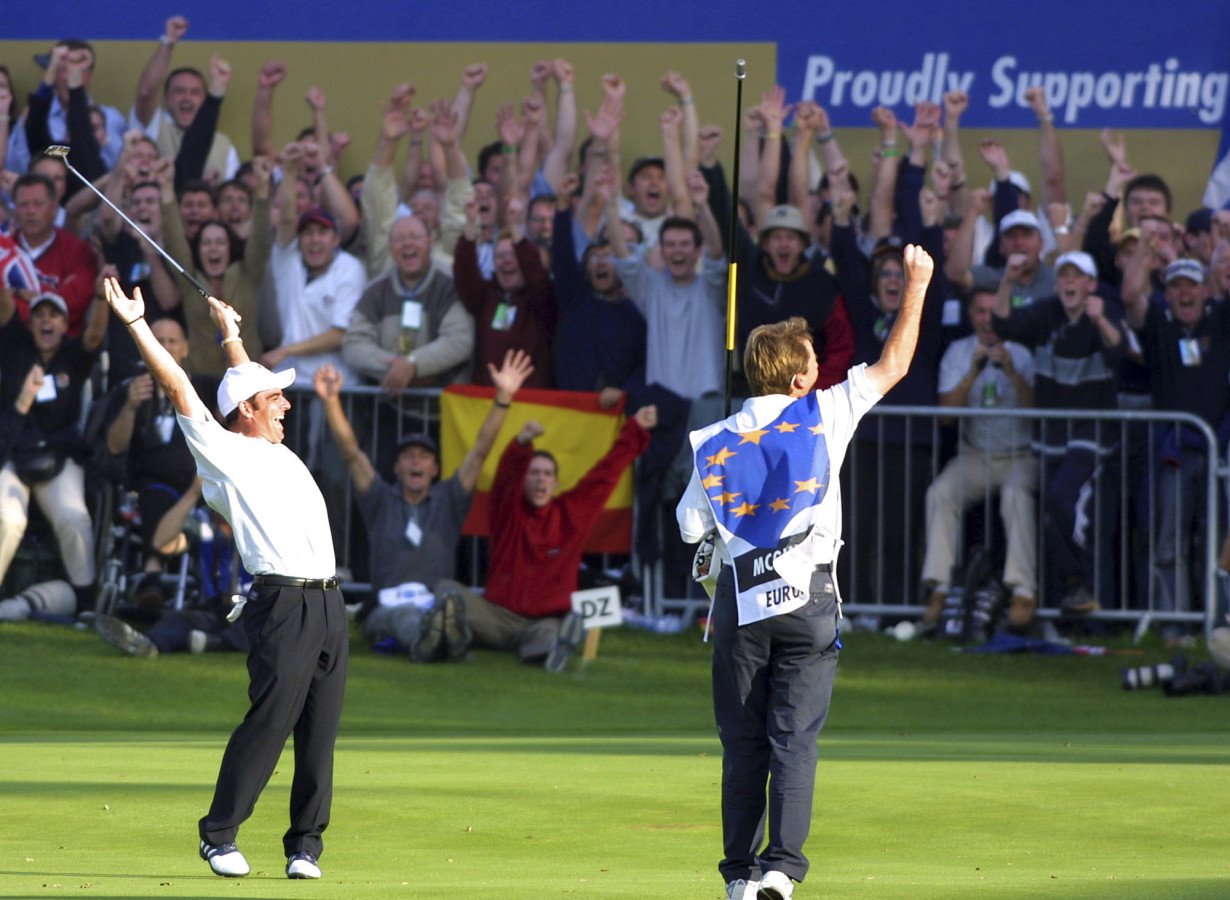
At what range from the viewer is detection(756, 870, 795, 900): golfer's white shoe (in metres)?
6.01

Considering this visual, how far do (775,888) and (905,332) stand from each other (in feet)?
5.47

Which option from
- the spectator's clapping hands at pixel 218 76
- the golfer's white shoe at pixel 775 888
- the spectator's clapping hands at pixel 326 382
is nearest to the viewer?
the golfer's white shoe at pixel 775 888

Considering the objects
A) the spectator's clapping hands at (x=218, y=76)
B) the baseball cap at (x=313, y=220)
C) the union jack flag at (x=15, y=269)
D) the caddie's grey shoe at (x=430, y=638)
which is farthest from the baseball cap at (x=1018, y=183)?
the union jack flag at (x=15, y=269)

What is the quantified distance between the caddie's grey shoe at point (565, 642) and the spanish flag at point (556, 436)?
4.13 feet

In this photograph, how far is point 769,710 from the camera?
20.9 ft

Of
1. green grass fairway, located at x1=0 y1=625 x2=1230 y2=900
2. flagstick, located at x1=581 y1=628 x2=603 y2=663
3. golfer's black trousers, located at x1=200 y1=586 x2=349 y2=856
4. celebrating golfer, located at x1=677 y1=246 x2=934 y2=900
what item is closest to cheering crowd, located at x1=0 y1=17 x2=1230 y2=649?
flagstick, located at x1=581 y1=628 x2=603 y2=663

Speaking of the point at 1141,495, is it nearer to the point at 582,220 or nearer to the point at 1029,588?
the point at 1029,588

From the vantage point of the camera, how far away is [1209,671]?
44.2ft

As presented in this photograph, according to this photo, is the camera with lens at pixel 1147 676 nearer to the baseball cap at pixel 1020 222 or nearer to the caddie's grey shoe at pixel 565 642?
the baseball cap at pixel 1020 222

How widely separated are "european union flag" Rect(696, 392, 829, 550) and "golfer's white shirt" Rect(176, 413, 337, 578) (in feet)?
4.72

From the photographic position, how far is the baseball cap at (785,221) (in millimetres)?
15047

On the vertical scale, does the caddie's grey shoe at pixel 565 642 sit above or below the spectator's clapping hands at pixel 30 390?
below

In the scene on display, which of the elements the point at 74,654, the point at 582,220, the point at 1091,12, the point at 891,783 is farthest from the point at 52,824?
the point at 1091,12

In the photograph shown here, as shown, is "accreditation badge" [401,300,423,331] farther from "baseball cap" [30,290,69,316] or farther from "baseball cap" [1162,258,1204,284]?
"baseball cap" [1162,258,1204,284]
